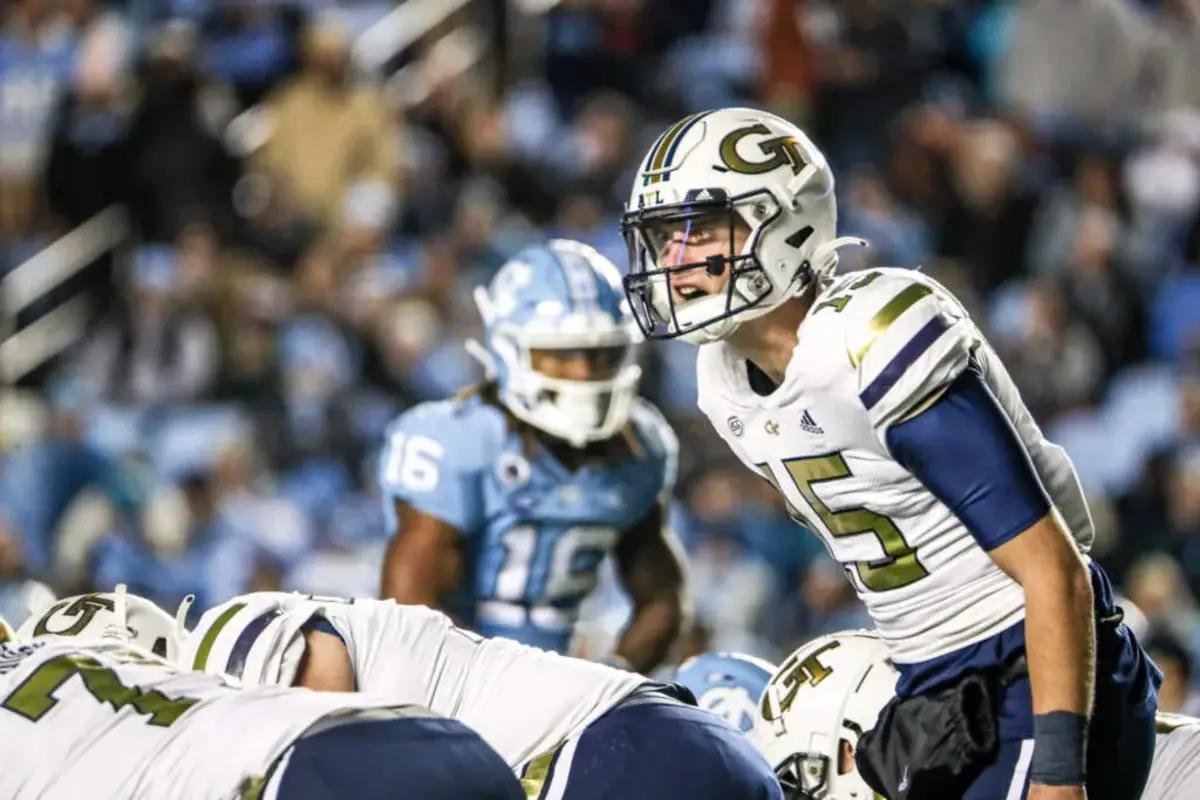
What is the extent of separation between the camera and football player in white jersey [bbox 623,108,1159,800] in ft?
11.3

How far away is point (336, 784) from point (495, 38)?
9.31m

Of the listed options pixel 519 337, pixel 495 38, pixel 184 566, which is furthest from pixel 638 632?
pixel 495 38

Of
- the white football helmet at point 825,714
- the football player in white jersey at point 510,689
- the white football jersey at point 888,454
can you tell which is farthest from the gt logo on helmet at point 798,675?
the football player in white jersey at point 510,689

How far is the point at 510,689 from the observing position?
3.70 m

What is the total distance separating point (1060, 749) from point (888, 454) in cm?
54

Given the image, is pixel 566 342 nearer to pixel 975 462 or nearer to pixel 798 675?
pixel 798 675

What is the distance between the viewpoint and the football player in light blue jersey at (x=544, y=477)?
5.64 meters

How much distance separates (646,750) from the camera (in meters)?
3.53

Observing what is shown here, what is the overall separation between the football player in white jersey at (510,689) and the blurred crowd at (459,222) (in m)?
4.56

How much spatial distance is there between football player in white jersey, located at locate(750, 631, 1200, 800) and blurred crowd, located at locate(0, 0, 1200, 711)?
13.0ft

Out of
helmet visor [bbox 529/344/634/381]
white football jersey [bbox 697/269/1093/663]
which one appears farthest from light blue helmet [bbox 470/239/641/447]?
white football jersey [bbox 697/269/1093/663]

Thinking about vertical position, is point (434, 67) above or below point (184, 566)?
above

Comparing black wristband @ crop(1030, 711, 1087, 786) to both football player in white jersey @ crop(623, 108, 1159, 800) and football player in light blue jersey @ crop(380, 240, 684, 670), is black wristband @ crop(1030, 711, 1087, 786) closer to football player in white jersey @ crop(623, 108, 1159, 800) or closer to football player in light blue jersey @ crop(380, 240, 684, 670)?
football player in white jersey @ crop(623, 108, 1159, 800)

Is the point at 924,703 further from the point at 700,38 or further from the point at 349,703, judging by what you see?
the point at 700,38
